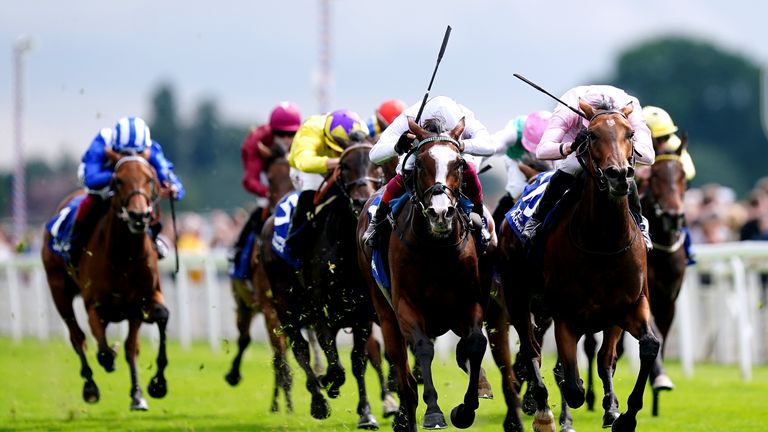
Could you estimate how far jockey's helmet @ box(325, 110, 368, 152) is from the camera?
1066cm

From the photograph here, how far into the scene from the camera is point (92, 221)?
39.3ft

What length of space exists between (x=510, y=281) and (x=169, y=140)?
61.2 meters

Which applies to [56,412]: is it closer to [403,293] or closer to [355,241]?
[355,241]

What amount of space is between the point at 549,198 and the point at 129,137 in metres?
4.01

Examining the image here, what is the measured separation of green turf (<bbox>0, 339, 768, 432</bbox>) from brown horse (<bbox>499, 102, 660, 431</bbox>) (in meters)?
1.42

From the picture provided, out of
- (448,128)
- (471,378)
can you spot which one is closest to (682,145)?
(448,128)

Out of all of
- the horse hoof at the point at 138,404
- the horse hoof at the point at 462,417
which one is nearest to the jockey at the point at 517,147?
the horse hoof at the point at 462,417

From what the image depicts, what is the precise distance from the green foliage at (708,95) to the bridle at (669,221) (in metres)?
61.1

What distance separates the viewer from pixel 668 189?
36.8ft

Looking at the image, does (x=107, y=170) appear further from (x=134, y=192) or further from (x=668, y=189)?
(x=668, y=189)

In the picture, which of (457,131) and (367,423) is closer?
(457,131)

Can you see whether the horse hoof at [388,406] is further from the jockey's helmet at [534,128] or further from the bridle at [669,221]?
the bridle at [669,221]

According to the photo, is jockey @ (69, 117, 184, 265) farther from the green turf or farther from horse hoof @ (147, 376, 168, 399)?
the green turf

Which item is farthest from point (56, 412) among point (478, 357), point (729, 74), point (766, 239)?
point (729, 74)
